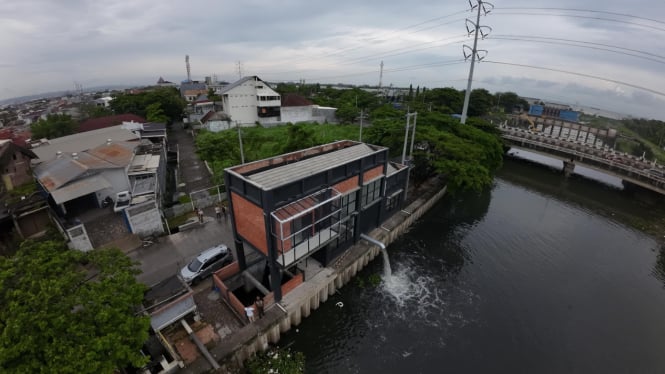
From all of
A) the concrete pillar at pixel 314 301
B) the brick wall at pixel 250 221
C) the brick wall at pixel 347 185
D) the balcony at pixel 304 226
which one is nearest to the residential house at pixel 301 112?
the brick wall at pixel 347 185

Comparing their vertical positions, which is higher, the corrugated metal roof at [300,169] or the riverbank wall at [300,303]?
the corrugated metal roof at [300,169]

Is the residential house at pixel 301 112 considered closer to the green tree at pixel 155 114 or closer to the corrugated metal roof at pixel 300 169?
the green tree at pixel 155 114

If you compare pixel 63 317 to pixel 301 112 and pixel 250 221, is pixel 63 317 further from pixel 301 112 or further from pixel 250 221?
pixel 301 112

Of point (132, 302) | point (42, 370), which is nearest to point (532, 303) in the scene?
point (132, 302)

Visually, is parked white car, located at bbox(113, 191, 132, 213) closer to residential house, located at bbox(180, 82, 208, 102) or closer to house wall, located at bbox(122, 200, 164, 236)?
house wall, located at bbox(122, 200, 164, 236)

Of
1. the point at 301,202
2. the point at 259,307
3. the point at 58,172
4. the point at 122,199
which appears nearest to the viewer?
the point at 259,307

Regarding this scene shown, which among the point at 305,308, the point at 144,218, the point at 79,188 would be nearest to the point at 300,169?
the point at 305,308

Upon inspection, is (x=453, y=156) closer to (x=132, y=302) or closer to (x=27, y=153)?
(x=132, y=302)
